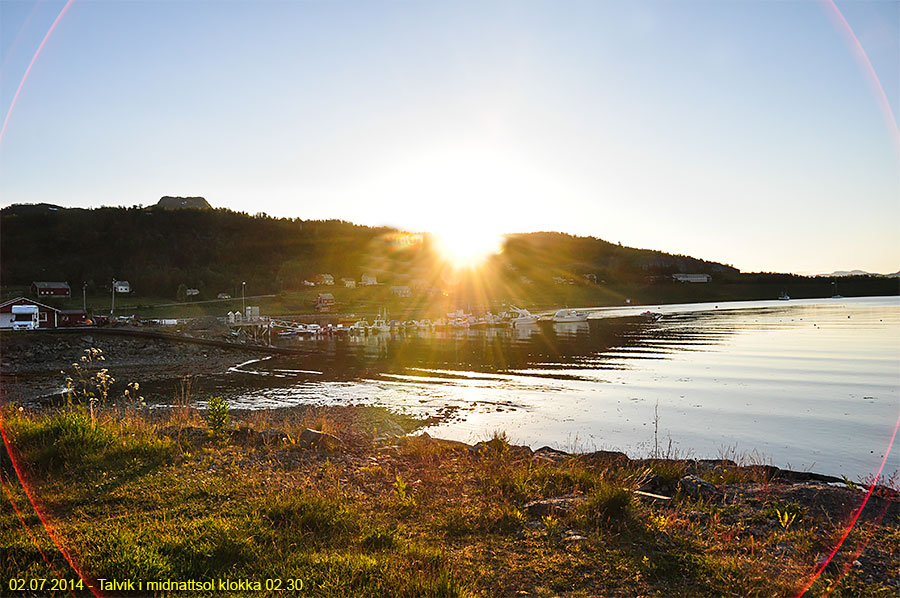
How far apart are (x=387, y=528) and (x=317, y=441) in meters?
4.38

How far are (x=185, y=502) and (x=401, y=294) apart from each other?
12528 centimetres

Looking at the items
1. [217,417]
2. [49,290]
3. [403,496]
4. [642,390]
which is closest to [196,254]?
[49,290]

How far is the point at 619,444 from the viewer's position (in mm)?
16156

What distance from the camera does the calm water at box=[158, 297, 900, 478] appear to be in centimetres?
1639

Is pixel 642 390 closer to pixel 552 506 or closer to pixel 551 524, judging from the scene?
pixel 552 506

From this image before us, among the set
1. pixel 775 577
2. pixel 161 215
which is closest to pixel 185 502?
pixel 775 577

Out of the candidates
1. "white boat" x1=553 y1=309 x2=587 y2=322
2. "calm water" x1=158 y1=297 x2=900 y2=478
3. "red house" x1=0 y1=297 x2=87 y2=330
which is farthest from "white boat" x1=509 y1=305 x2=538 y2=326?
"red house" x1=0 y1=297 x2=87 y2=330

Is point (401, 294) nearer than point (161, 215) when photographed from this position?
Yes

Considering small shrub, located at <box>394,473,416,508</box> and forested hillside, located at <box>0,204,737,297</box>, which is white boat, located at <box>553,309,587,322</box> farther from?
small shrub, located at <box>394,473,416,508</box>

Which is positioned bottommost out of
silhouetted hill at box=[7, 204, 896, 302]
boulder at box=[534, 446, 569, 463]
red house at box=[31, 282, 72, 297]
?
boulder at box=[534, 446, 569, 463]

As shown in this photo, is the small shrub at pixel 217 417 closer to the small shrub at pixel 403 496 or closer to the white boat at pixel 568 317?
the small shrub at pixel 403 496

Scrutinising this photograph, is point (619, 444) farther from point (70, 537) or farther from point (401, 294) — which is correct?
point (401, 294)

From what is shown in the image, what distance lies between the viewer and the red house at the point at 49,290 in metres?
90.8

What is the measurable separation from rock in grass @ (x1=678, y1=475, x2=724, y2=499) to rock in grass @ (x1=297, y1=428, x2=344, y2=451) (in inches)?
239
